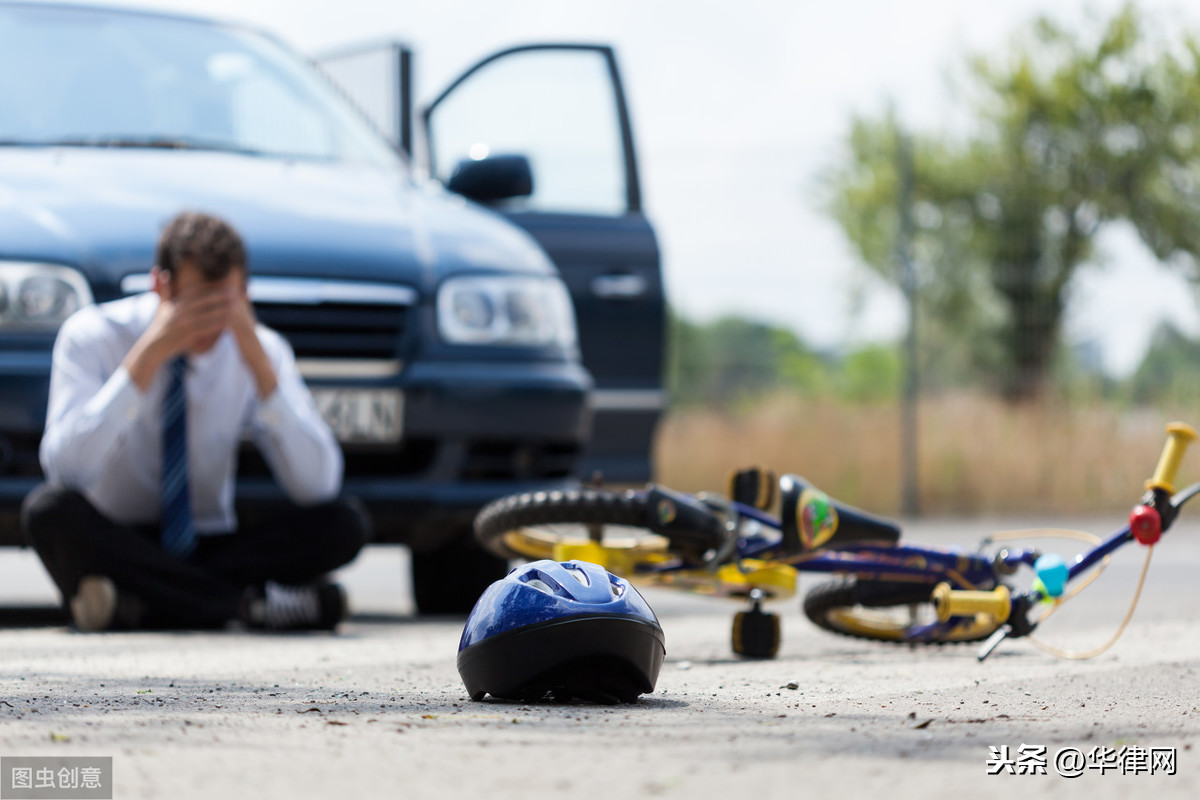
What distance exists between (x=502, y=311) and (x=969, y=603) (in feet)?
6.71

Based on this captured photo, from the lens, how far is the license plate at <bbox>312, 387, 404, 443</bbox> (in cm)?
554

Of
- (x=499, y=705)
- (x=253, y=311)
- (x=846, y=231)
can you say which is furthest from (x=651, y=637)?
(x=846, y=231)

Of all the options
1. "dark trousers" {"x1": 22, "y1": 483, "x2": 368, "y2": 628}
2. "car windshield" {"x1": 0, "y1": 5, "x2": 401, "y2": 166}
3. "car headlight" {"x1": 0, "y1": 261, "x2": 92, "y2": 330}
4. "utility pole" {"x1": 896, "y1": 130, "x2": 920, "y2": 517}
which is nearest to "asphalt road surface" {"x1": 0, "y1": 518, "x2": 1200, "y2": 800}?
"dark trousers" {"x1": 22, "y1": 483, "x2": 368, "y2": 628}

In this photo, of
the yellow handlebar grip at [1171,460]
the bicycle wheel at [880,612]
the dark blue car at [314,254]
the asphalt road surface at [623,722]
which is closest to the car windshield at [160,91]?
the dark blue car at [314,254]

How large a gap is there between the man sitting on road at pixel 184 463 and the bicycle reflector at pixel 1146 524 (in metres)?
2.27

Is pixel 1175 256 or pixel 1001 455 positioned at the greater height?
pixel 1175 256

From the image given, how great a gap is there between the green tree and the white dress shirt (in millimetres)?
9863

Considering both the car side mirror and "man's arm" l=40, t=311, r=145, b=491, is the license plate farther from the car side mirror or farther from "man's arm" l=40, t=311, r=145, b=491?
the car side mirror

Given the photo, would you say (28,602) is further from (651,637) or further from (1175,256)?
(1175,256)

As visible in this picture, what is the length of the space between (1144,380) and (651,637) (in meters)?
12.4

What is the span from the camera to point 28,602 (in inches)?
302

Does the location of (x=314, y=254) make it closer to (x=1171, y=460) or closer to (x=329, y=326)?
(x=329, y=326)

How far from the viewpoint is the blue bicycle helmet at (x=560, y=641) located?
3.12m

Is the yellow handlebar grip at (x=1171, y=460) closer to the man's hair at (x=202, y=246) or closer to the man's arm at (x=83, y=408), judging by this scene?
the man's hair at (x=202, y=246)
